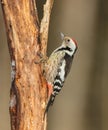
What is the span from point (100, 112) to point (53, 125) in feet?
1.78

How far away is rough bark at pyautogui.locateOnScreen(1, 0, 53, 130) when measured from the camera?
330cm

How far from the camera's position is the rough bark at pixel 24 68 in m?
3.30

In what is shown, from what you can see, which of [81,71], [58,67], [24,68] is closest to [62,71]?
[58,67]

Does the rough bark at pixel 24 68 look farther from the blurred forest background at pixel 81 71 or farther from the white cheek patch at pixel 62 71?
the blurred forest background at pixel 81 71

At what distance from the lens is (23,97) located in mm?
3301

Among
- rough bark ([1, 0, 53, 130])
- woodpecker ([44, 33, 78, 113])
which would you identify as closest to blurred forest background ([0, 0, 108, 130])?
woodpecker ([44, 33, 78, 113])

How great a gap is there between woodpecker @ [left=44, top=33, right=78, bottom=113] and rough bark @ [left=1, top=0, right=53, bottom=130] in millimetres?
95

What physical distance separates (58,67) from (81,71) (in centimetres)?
205

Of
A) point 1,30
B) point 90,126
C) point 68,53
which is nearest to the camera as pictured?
point 68,53

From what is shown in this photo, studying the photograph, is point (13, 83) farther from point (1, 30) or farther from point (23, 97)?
point (1, 30)

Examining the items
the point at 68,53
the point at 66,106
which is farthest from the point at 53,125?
the point at 68,53

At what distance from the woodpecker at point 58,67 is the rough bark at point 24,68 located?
9 centimetres

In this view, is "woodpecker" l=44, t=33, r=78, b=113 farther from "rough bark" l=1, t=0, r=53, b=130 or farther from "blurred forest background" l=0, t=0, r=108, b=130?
"blurred forest background" l=0, t=0, r=108, b=130

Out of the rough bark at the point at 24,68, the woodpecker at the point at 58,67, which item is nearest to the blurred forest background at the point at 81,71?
the woodpecker at the point at 58,67
